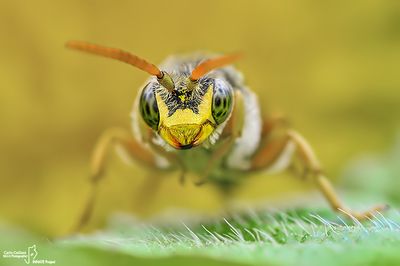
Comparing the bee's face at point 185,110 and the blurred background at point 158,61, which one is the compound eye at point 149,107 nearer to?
the bee's face at point 185,110

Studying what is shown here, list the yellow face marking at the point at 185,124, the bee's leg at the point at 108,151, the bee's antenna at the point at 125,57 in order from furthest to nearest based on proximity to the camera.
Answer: the bee's leg at the point at 108,151 → the yellow face marking at the point at 185,124 → the bee's antenna at the point at 125,57

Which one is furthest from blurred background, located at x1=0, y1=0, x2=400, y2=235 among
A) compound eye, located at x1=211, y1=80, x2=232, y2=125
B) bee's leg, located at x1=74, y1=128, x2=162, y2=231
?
compound eye, located at x1=211, y1=80, x2=232, y2=125

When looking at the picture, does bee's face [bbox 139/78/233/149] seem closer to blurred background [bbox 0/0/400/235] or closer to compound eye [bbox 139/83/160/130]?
compound eye [bbox 139/83/160/130]

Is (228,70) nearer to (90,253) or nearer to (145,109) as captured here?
(145,109)

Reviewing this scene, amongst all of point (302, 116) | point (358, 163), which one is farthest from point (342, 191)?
point (302, 116)

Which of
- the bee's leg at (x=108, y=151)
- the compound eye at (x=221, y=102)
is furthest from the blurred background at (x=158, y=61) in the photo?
the compound eye at (x=221, y=102)

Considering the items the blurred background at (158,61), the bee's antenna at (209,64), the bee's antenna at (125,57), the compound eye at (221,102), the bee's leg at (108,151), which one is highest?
the blurred background at (158,61)
